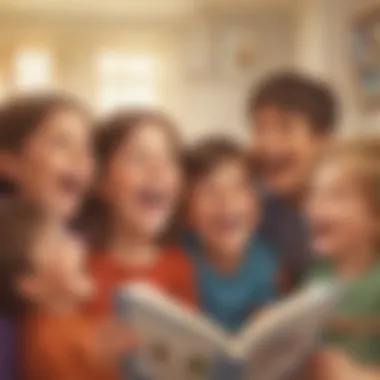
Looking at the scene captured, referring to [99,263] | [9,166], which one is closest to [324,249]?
[99,263]

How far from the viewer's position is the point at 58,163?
924 millimetres

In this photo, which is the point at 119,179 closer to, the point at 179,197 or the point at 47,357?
the point at 179,197

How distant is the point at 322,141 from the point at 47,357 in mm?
371

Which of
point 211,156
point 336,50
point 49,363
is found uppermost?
point 336,50

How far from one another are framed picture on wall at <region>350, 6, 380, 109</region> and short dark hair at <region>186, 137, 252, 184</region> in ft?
0.48

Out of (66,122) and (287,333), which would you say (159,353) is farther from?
(66,122)

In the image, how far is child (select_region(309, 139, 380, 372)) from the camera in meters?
0.96

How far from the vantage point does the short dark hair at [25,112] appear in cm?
92

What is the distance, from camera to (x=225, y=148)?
0.94 metres

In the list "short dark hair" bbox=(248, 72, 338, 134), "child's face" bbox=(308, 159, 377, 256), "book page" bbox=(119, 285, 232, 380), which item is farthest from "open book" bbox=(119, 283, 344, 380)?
"short dark hair" bbox=(248, 72, 338, 134)

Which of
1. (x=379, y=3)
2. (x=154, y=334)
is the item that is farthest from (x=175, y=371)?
(x=379, y=3)

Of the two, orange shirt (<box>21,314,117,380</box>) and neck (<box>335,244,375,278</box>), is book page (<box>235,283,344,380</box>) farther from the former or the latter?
orange shirt (<box>21,314,117,380</box>)

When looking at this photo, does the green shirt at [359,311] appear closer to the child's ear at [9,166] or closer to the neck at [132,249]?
the neck at [132,249]

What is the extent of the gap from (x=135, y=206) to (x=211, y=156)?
0.10 meters
